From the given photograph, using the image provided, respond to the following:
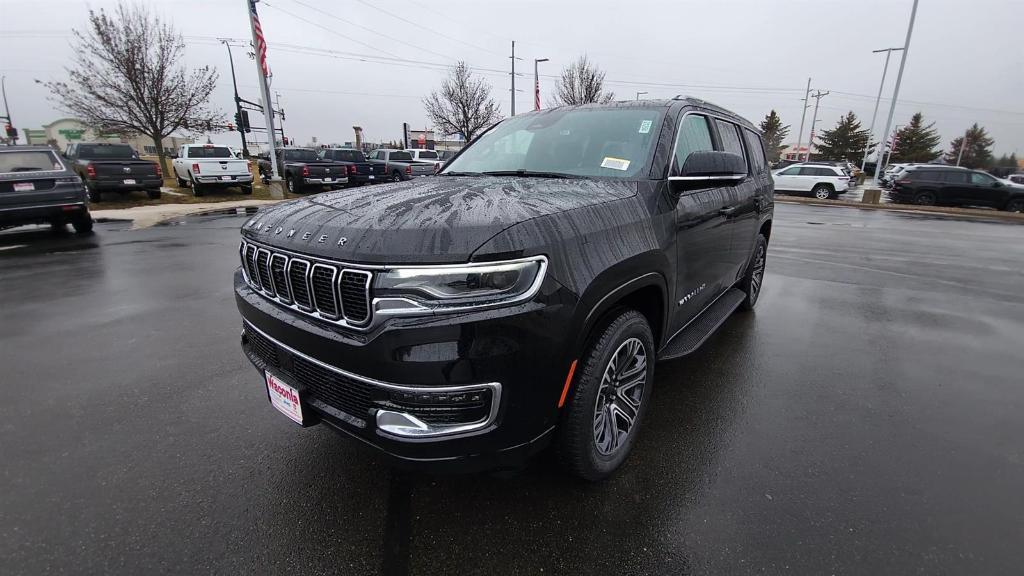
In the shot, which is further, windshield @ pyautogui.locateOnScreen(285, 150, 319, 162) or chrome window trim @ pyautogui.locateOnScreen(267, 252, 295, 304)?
windshield @ pyautogui.locateOnScreen(285, 150, 319, 162)

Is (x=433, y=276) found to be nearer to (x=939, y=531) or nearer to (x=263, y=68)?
(x=939, y=531)

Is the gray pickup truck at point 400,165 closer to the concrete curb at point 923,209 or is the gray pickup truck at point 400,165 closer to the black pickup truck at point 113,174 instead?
the black pickup truck at point 113,174

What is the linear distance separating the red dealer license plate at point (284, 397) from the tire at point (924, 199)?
2690cm

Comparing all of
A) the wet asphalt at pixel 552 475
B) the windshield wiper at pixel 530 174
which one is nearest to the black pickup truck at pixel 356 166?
the wet asphalt at pixel 552 475

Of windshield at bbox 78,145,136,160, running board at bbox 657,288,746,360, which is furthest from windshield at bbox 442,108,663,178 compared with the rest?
windshield at bbox 78,145,136,160

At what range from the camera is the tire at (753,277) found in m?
4.82

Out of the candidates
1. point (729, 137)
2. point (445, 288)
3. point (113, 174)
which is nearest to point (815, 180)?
point (729, 137)

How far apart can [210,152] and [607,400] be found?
2173 centimetres

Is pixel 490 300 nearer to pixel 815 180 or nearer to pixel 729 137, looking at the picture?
pixel 729 137

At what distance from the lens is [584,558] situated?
6.43 feet

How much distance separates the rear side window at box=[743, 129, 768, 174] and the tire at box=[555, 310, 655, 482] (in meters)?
2.94

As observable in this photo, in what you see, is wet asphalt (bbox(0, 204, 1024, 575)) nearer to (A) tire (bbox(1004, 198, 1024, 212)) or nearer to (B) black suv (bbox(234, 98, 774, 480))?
(B) black suv (bbox(234, 98, 774, 480))

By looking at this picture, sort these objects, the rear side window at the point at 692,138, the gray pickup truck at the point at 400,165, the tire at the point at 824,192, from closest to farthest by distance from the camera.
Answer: the rear side window at the point at 692,138 < the gray pickup truck at the point at 400,165 < the tire at the point at 824,192

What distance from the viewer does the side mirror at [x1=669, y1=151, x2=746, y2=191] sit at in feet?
8.25
